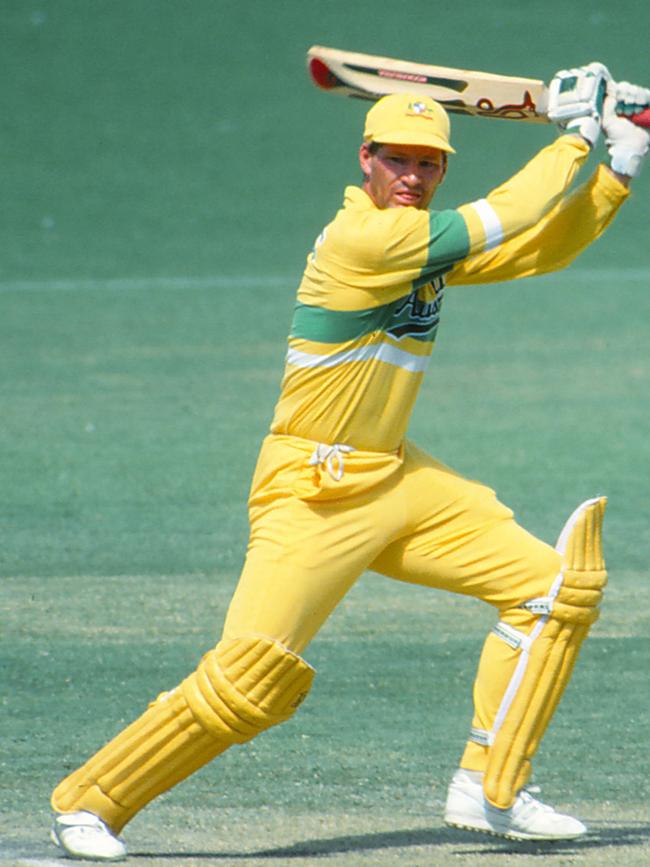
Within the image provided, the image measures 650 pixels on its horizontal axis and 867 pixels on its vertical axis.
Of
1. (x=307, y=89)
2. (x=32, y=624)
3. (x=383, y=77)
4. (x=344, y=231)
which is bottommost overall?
(x=32, y=624)

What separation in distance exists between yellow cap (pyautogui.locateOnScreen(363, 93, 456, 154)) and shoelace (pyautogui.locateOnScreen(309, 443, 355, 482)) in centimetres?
79

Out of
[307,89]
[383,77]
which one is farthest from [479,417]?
[307,89]

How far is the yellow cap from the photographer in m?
4.58

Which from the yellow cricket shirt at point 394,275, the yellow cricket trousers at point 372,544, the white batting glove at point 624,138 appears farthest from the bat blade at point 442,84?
the yellow cricket trousers at point 372,544

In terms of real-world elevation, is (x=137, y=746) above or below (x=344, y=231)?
below

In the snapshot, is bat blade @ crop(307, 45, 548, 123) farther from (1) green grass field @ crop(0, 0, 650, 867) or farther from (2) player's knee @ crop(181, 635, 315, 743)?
(1) green grass field @ crop(0, 0, 650, 867)

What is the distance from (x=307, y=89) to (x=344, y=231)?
14482 mm

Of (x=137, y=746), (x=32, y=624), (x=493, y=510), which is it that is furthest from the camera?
(x=32, y=624)

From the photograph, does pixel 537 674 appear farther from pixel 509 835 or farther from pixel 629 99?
pixel 629 99

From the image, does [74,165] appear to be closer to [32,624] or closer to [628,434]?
[628,434]

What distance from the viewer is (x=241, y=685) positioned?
14.4 feet

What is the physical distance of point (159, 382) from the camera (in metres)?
11.8

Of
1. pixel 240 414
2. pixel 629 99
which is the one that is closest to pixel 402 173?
pixel 629 99

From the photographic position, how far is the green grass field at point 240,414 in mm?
5184
